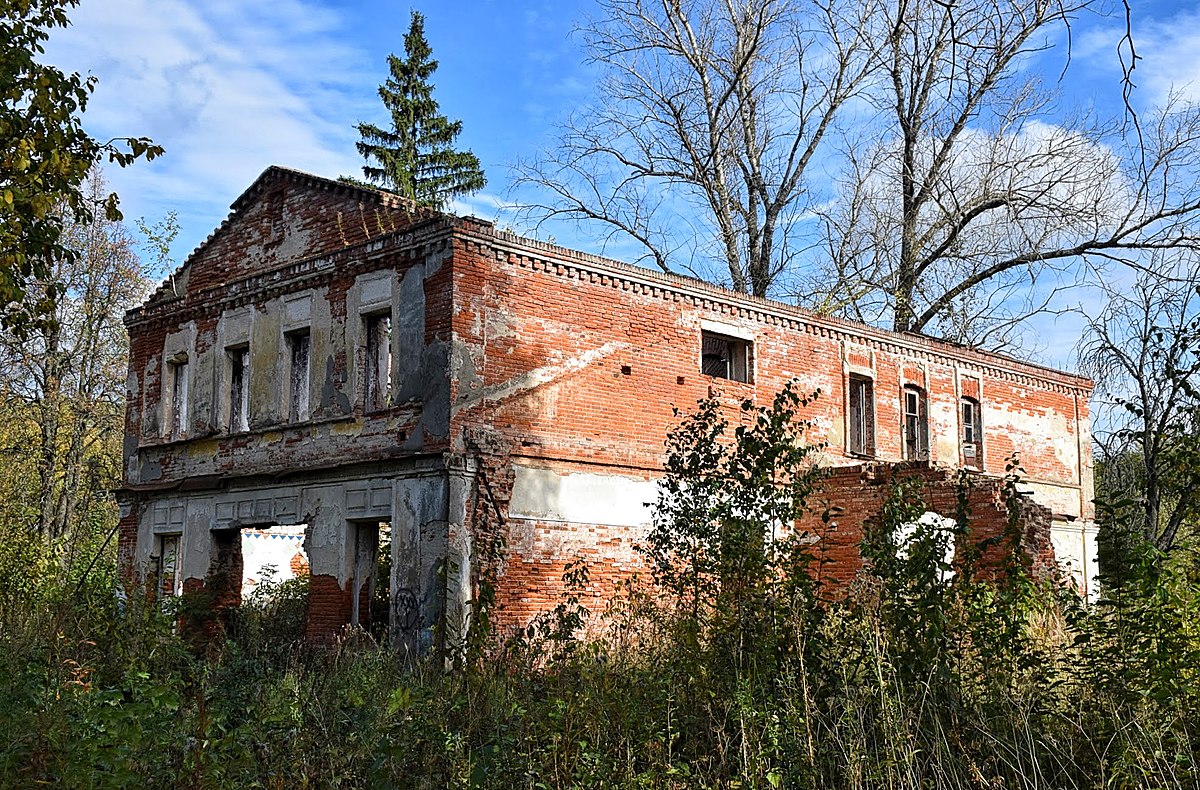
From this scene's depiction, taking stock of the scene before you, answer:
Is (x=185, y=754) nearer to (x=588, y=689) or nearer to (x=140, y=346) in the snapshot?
(x=588, y=689)

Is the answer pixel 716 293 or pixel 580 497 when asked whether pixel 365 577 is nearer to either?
pixel 580 497

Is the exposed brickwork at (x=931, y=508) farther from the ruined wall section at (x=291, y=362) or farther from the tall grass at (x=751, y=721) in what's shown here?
the tall grass at (x=751, y=721)

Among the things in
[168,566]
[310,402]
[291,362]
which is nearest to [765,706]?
[310,402]

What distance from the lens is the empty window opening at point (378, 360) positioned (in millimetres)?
18188

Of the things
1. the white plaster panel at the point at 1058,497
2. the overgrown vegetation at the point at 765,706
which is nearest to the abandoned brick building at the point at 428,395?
the white plaster panel at the point at 1058,497

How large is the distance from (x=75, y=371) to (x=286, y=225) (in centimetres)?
1458

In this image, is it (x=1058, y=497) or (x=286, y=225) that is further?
(x=1058, y=497)

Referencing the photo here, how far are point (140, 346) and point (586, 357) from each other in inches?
398

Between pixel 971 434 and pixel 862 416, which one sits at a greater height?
pixel 862 416

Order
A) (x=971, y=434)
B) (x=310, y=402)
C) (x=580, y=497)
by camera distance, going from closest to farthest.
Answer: (x=580, y=497)
(x=310, y=402)
(x=971, y=434)

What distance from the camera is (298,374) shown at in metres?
19.8

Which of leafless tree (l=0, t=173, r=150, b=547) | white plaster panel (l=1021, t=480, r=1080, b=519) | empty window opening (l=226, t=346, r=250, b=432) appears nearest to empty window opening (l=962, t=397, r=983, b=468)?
white plaster panel (l=1021, t=480, r=1080, b=519)

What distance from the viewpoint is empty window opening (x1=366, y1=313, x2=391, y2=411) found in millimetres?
18188

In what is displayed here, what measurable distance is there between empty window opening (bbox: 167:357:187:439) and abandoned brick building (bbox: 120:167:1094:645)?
0.04 m
